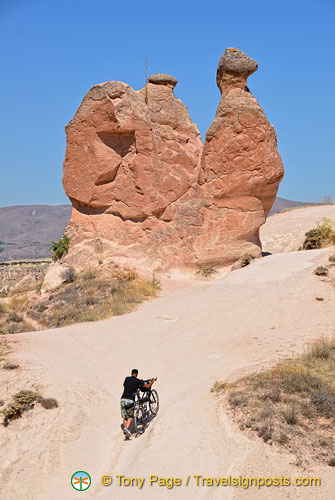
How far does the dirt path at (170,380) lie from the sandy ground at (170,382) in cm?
2

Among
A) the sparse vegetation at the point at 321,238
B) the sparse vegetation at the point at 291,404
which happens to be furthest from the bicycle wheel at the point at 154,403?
the sparse vegetation at the point at 321,238

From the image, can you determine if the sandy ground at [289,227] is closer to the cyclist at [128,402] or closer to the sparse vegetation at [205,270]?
the sparse vegetation at [205,270]

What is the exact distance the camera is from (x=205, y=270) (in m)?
17.0

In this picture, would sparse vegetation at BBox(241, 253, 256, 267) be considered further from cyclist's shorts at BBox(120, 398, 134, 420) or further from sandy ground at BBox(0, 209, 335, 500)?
cyclist's shorts at BBox(120, 398, 134, 420)

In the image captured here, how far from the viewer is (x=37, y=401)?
715 centimetres

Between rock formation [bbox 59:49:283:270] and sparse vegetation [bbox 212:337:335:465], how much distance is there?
998cm

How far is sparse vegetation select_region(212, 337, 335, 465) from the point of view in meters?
5.17

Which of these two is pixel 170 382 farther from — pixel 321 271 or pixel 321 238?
pixel 321 238

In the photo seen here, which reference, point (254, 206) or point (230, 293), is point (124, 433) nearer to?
point (230, 293)

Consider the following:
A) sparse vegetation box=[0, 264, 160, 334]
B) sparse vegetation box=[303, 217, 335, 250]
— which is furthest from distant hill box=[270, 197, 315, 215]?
sparse vegetation box=[0, 264, 160, 334]

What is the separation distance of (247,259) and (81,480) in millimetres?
12394

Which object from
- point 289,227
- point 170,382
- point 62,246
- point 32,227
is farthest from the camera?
point 32,227

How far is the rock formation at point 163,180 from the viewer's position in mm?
16938

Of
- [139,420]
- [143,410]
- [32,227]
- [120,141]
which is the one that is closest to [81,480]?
[139,420]
